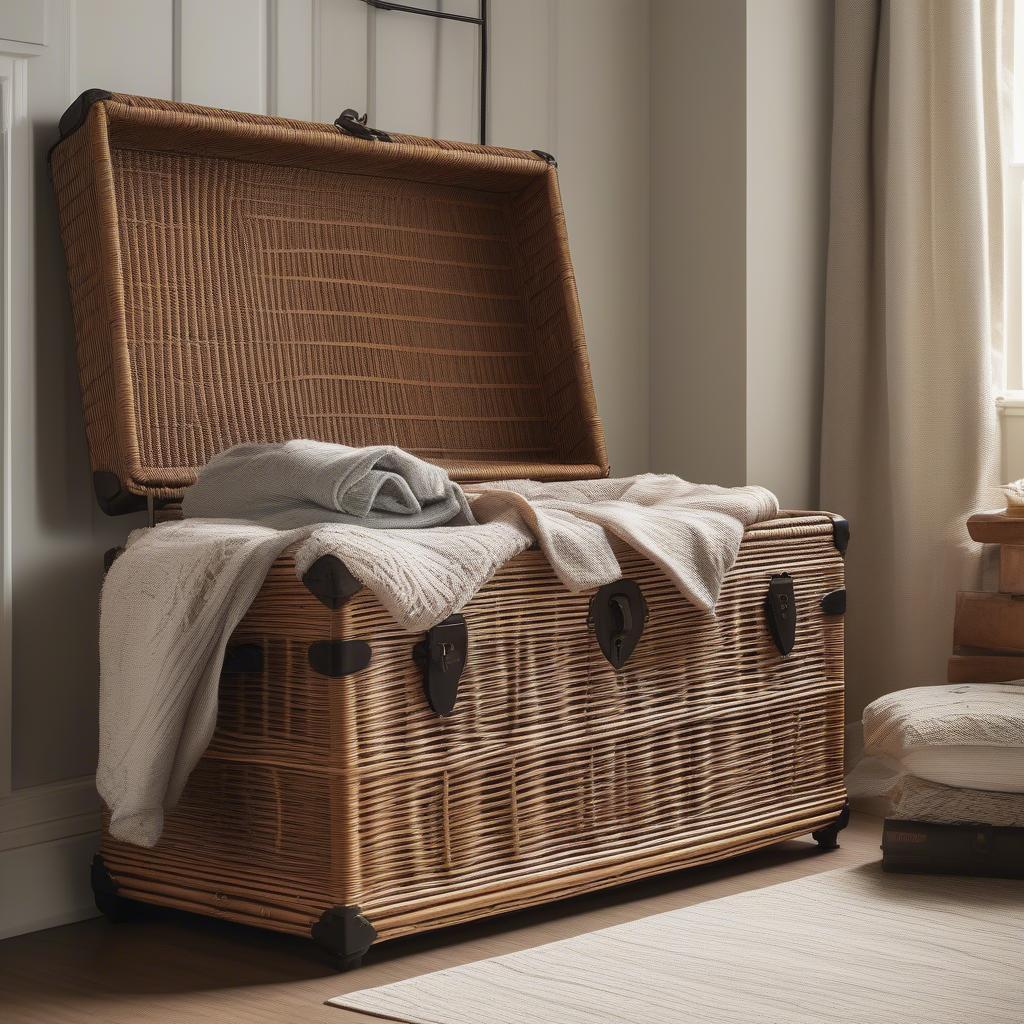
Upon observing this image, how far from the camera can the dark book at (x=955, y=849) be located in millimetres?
1919

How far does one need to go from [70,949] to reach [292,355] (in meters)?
0.82

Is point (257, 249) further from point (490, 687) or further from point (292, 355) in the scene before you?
point (490, 687)

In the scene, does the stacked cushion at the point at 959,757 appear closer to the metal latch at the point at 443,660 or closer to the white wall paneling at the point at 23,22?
the metal latch at the point at 443,660

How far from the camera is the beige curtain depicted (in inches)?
99.1

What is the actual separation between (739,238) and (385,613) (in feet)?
4.20

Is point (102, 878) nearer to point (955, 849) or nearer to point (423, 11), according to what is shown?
point (955, 849)

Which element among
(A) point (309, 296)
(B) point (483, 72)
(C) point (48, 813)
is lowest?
(C) point (48, 813)

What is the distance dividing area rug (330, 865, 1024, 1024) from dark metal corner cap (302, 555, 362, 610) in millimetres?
398

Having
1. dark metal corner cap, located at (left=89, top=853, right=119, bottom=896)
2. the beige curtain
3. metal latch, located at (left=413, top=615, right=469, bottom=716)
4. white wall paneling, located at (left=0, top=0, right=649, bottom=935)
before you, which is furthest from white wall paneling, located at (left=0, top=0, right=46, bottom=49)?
the beige curtain

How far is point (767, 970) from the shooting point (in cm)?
155

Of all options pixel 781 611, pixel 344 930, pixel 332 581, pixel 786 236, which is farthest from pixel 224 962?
pixel 786 236

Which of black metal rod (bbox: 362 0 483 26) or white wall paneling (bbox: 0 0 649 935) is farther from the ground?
black metal rod (bbox: 362 0 483 26)

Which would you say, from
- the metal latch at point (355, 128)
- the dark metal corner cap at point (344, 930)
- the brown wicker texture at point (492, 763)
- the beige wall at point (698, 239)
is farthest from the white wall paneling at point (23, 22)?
the beige wall at point (698, 239)

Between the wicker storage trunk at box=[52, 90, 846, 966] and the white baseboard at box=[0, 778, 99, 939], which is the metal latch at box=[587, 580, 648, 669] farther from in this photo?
the white baseboard at box=[0, 778, 99, 939]
